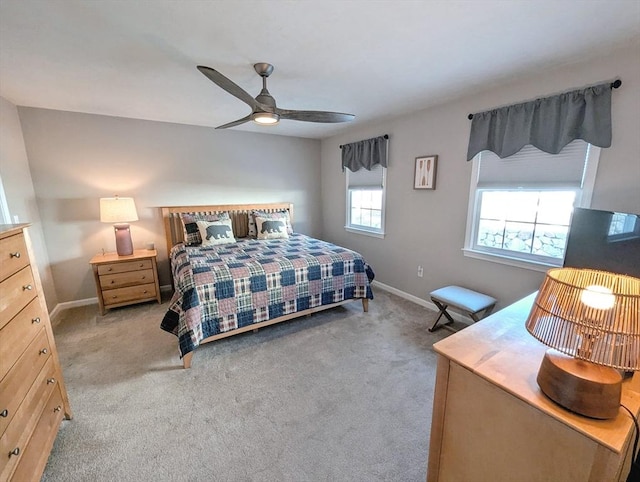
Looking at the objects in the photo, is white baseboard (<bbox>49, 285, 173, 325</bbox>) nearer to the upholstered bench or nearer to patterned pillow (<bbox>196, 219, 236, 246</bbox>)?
patterned pillow (<bbox>196, 219, 236, 246</bbox>)

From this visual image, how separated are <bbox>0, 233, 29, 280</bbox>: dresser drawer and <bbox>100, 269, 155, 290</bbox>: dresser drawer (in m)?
1.94

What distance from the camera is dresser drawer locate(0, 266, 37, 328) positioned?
3.98 ft

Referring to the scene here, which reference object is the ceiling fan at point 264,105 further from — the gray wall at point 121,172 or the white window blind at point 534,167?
the gray wall at point 121,172

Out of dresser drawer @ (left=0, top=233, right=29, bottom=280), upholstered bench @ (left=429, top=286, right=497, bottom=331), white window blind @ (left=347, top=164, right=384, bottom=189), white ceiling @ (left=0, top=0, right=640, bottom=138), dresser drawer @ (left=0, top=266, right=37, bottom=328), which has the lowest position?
upholstered bench @ (left=429, top=286, right=497, bottom=331)

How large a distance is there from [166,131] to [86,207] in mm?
1371

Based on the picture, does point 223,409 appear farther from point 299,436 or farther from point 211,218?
point 211,218

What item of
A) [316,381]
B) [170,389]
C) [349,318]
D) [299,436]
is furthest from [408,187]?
[170,389]

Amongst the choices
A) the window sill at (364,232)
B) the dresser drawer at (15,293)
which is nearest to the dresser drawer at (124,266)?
the dresser drawer at (15,293)

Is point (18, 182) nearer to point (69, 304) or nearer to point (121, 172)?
point (121, 172)

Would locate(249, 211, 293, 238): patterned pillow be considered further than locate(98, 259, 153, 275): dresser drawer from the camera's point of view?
Yes

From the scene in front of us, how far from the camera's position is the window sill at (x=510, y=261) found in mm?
2326

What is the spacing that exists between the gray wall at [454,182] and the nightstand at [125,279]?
2860 millimetres

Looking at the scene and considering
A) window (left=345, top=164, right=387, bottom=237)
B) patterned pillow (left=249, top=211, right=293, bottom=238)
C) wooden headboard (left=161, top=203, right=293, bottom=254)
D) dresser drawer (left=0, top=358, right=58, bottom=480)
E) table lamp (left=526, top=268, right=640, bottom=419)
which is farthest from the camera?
patterned pillow (left=249, top=211, right=293, bottom=238)

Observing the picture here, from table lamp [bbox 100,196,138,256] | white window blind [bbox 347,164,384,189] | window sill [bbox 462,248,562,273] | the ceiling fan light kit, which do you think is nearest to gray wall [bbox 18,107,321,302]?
table lamp [bbox 100,196,138,256]
